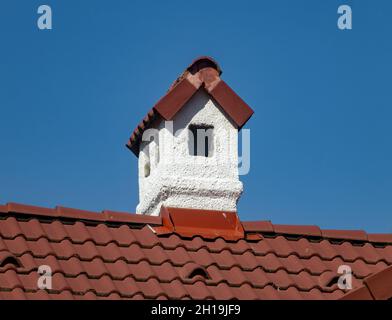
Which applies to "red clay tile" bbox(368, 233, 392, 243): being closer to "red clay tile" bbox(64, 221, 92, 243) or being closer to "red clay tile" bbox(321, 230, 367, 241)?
"red clay tile" bbox(321, 230, 367, 241)

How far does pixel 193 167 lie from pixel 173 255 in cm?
127

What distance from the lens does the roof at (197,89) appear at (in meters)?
11.6

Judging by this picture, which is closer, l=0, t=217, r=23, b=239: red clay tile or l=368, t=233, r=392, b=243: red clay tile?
l=0, t=217, r=23, b=239: red clay tile

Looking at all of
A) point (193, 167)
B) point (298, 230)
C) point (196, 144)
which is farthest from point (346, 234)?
point (196, 144)

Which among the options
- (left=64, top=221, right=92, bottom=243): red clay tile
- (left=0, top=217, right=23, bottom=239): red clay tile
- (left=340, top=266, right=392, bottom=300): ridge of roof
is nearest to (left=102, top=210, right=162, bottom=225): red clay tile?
(left=64, top=221, right=92, bottom=243): red clay tile

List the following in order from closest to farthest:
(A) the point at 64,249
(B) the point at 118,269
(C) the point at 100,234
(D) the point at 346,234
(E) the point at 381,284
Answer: (E) the point at 381,284
(B) the point at 118,269
(A) the point at 64,249
(C) the point at 100,234
(D) the point at 346,234

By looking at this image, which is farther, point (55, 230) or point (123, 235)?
point (123, 235)

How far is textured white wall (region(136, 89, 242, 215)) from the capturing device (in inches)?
450

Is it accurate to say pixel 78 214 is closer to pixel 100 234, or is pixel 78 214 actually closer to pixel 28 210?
pixel 100 234

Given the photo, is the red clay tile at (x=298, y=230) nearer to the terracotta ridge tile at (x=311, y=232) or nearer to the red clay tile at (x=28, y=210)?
the terracotta ridge tile at (x=311, y=232)

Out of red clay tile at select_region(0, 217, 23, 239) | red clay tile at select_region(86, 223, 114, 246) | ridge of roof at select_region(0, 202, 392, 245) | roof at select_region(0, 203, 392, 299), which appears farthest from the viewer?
ridge of roof at select_region(0, 202, 392, 245)

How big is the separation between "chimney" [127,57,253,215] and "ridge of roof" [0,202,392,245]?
0.37m

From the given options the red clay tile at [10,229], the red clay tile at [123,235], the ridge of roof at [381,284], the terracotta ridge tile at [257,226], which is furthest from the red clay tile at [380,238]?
the ridge of roof at [381,284]

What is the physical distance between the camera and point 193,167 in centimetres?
1157
